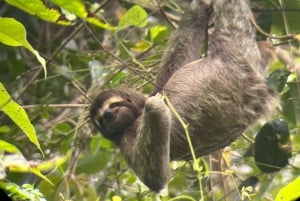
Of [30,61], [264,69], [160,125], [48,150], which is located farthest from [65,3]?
[30,61]

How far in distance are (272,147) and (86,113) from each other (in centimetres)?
176

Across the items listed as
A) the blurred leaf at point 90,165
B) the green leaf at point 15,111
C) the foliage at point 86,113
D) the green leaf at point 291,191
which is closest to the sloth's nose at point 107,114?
the foliage at point 86,113

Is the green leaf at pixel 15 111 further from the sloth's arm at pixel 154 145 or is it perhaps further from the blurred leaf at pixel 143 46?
the blurred leaf at pixel 143 46

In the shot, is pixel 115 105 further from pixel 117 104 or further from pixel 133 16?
pixel 133 16

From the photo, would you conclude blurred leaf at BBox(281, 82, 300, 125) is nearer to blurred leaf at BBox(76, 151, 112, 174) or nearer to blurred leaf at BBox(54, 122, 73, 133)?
blurred leaf at BBox(76, 151, 112, 174)

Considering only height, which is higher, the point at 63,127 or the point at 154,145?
the point at 154,145

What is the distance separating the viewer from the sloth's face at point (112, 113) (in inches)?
204

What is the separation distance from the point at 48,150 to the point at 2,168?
12.5 ft

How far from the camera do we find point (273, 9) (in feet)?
15.2

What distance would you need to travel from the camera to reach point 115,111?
5297 millimetres

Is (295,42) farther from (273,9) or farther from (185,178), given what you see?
(185,178)

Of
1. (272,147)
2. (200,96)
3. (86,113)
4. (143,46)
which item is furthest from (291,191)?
(143,46)

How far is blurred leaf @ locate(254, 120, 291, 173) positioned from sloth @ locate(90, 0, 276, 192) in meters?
0.40

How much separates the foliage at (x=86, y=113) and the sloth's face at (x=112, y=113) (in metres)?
0.17
